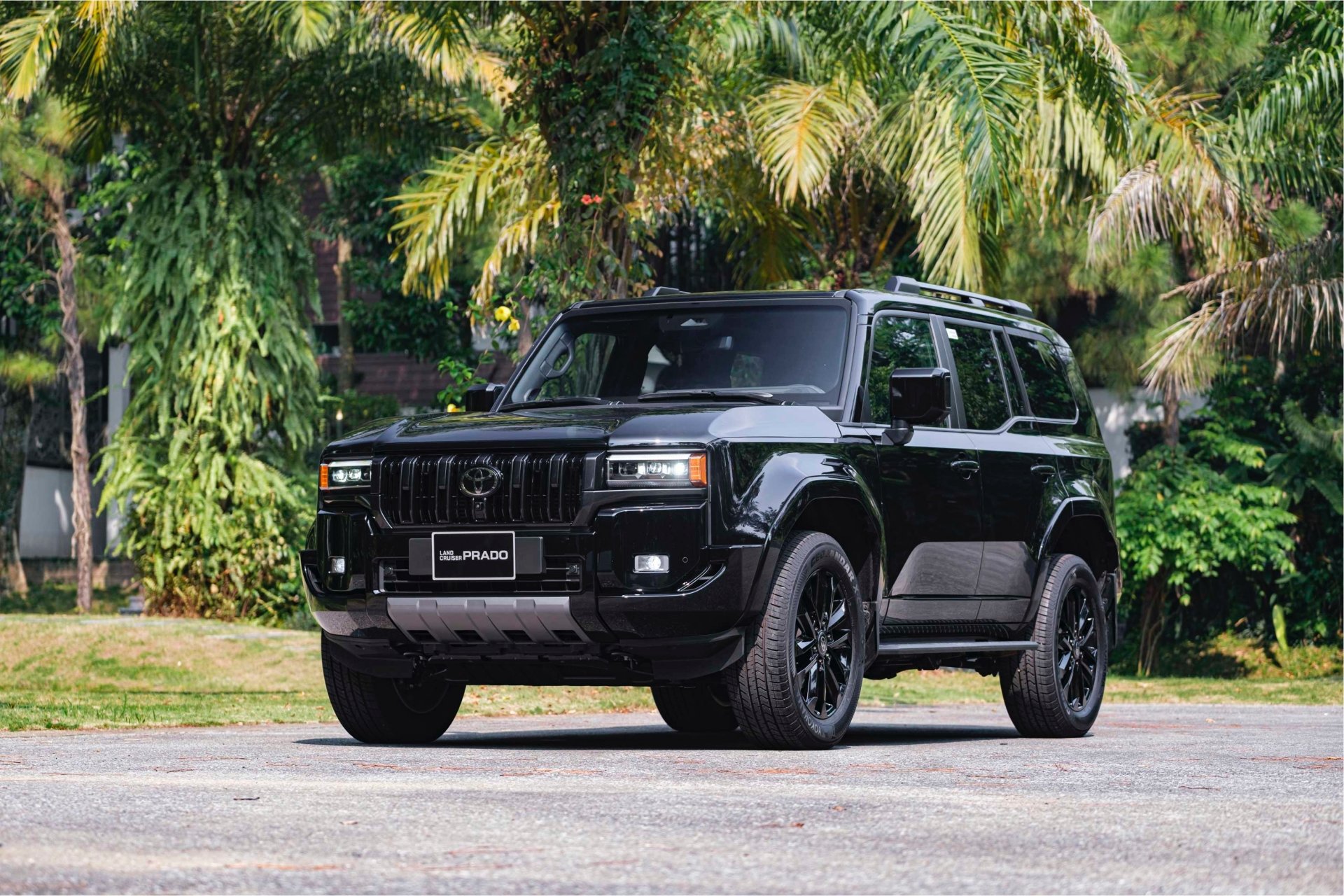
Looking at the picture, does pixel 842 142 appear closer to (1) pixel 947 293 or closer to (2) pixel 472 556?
(1) pixel 947 293

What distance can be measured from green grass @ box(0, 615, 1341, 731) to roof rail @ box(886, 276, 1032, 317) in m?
4.25

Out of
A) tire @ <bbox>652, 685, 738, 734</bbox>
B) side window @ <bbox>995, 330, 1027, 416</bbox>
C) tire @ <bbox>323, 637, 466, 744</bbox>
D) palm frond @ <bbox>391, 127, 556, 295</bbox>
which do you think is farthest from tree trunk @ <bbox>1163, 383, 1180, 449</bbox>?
tire @ <bbox>323, 637, 466, 744</bbox>

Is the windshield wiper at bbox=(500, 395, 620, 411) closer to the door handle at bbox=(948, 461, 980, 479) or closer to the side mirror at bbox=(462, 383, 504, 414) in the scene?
the side mirror at bbox=(462, 383, 504, 414)

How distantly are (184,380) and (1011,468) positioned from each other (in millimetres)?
12082

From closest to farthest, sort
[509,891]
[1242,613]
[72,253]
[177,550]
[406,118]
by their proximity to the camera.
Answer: [509,891], [177,550], [406,118], [1242,613], [72,253]

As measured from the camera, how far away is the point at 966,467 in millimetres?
9969

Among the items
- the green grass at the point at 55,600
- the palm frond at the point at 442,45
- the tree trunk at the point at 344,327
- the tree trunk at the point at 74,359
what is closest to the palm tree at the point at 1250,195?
the palm frond at the point at 442,45

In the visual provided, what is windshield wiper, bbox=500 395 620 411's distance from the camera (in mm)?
9641

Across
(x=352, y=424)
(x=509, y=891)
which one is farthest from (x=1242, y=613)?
(x=509, y=891)

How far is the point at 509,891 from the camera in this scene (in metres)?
4.63

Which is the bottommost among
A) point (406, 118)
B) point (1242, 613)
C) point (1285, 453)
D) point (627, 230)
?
point (1242, 613)

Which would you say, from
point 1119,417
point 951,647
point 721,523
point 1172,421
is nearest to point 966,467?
point 951,647

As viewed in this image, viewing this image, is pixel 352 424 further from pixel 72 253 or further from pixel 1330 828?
pixel 1330 828

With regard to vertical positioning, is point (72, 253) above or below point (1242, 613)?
above
